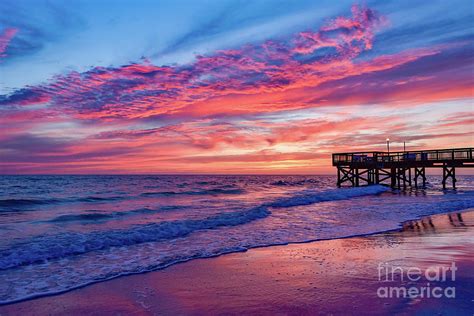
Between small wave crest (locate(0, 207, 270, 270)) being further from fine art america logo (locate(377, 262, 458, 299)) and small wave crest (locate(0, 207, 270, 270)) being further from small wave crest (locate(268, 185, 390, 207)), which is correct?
small wave crest (locate(268, 185, 390, 207))

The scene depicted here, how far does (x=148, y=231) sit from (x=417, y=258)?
8.26m

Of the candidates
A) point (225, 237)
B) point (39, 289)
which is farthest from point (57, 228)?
point (39, 289)

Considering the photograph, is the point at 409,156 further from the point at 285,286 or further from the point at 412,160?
the point at 285,286

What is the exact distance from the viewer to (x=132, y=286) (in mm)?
6324

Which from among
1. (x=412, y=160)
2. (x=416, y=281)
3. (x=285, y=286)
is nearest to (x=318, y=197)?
(x=412, y=160)

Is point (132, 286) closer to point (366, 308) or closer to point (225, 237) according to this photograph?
point (366, 308)

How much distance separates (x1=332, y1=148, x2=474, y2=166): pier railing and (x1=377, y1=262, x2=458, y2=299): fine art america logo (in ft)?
102

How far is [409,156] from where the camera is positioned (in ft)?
123

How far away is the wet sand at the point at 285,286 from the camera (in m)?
5.05

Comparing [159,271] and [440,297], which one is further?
[159,271]

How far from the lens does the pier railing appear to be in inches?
1302

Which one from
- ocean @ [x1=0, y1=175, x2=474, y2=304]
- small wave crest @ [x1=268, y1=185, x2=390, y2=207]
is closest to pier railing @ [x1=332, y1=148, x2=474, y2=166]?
small wave crest @ [x1=268, y1=185, x2=390, y2=207]

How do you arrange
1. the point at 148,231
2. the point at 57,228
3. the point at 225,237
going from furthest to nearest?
the point at 57,228
the point at 148,231
the point at 225,237

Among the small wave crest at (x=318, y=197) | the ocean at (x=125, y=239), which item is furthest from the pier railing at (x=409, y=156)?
the ocean at (x=125, y=239)
